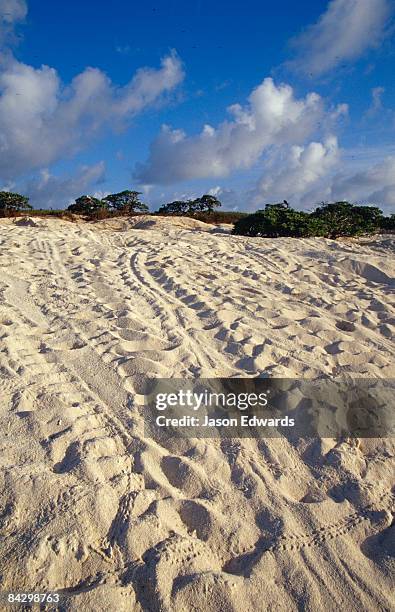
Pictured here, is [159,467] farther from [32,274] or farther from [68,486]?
[32,274]

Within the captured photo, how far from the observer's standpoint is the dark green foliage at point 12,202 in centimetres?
2088

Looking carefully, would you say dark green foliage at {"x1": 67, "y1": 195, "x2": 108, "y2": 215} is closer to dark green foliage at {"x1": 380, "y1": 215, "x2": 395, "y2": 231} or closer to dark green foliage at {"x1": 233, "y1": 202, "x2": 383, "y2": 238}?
dark green foliage at {"x1": 233, "y1": 202, "x2": 383, "y2": 238}

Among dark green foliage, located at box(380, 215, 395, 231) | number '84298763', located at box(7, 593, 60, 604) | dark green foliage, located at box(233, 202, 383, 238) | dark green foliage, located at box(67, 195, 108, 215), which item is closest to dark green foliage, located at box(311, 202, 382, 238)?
dark green foliage, located at box(233, 202, 383, 238)

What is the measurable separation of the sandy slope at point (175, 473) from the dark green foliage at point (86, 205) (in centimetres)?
1912

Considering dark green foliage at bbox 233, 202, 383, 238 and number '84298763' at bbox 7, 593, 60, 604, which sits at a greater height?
dark green foliage at bbox 233, 202, 383, 238

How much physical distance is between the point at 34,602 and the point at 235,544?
96 centimetres

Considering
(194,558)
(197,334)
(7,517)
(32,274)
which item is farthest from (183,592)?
(32,274)

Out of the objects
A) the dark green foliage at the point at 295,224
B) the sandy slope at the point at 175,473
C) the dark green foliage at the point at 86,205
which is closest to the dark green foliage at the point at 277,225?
the dark green foliage at the point at 295,224

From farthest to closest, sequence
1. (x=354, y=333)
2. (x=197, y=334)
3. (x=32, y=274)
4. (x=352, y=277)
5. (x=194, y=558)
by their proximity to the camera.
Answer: (x=352, y=277), (x=32, y=274), (x=354, y=333), (x=197, y=334), (x=194, y=558)

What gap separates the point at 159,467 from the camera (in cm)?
246

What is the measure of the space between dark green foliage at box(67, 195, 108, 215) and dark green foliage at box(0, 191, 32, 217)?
8.06ft

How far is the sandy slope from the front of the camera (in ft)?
6.10

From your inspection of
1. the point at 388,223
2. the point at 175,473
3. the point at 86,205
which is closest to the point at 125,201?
the point at 86,205

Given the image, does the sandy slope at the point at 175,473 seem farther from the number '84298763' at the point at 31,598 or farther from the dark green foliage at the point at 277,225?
the dark green foliage at the point at 277,225
